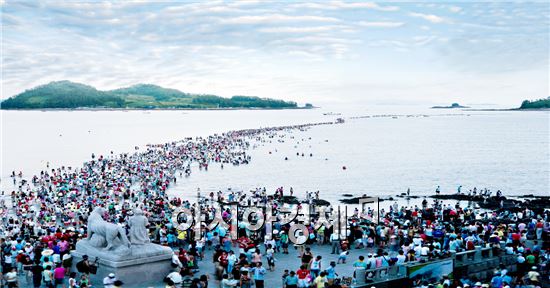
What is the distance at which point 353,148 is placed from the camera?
107062mm

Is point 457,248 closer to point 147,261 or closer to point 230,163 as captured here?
point 147,261

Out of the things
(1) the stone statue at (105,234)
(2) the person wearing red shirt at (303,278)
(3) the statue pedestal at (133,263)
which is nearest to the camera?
(2) the person wearing red shirt at (303,278)

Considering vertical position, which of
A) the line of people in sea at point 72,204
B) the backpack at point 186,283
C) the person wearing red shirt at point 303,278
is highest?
the person wearing red shirt at point 303,278

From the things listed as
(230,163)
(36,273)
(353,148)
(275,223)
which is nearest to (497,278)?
(275,223)

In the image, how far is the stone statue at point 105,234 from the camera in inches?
653

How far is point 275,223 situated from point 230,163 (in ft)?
178

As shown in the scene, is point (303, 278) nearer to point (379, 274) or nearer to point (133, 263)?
point (379, 274)

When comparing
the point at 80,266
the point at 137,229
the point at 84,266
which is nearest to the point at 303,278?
the point at 137,229

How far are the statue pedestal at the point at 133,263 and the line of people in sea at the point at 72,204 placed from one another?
749 mm

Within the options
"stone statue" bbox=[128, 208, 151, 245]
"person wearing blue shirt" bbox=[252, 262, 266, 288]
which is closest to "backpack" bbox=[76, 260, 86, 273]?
"stone statue" bbox=[128, 208, 151, 245]

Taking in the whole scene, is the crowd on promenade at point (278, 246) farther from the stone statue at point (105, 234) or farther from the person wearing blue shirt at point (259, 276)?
the stone statue at point (105, 234)

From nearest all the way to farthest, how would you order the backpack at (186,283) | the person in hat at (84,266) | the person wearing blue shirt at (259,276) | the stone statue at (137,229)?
the backpack at (186,283) → the person wearing blue shirt at (259,276) → the person in hat at (84,266) → the stone statue at (137,229)

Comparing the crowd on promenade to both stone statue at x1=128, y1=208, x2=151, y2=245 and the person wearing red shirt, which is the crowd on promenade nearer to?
the person wearing red shirt

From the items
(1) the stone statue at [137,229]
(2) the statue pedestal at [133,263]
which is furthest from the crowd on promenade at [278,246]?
(1) the stone statue at [137,229]
